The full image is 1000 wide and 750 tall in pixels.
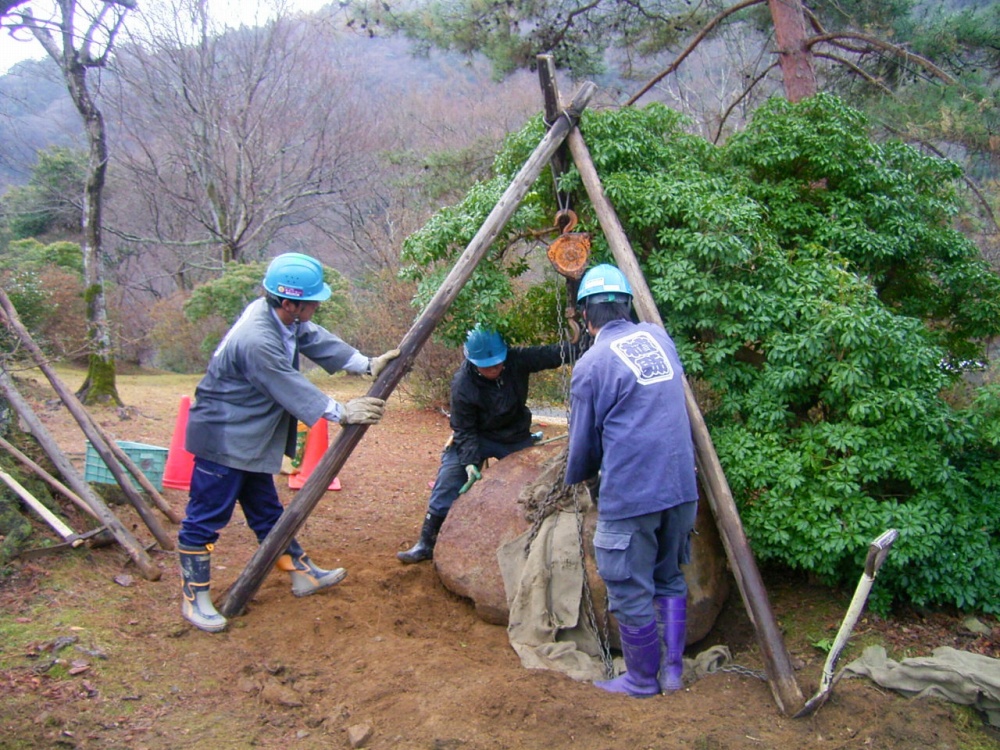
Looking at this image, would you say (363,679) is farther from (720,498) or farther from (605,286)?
(605,286)

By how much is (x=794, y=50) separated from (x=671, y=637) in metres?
6.28

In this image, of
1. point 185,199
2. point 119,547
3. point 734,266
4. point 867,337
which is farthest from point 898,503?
point 185,199

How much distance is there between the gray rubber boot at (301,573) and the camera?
4.63 metres

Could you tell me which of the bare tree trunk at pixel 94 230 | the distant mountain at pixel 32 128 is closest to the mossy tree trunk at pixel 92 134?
the bare tree trunk at pixel 94 230

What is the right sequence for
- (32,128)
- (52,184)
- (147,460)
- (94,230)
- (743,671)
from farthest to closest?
(32,128) → (52,184) → (94,230) → (147,460) → (743,671)

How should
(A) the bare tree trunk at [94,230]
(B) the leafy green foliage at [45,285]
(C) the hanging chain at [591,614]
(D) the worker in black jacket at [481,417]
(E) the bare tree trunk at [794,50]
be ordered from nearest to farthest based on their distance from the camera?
(C) the hanging chain at [591,614]
(D) the worker in black jacket at [481,417]
(E) the bare tree trunk at [794,50]
(A) the bare tree trunk at [94,230]
(B) the leafy green foliage at [45,285]

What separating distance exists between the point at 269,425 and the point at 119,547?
1480 millimetres

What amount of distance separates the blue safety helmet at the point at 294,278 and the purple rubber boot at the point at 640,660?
238cm

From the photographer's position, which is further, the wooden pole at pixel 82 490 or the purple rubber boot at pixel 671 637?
the wooden pole at pixel 82 490

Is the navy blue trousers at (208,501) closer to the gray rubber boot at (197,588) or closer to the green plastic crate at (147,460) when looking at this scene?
the gray rubber boot at (197,588)

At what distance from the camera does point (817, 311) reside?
4.20 m

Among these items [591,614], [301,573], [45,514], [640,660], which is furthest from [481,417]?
[45,514]

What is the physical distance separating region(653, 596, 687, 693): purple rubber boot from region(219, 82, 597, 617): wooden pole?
185 cm

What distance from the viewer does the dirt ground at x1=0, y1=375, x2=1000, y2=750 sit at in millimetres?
3150
